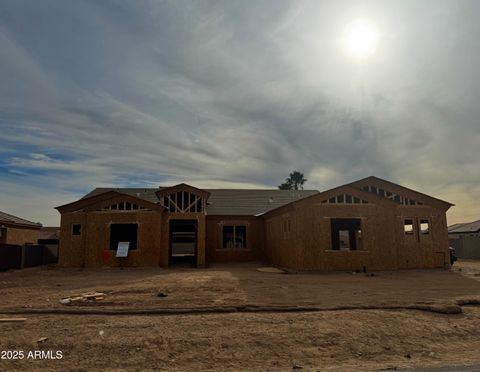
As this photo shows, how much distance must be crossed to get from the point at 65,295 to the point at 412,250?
1957cm

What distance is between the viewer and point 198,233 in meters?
25.9

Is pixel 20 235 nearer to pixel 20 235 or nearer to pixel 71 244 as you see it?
pixel 20 235

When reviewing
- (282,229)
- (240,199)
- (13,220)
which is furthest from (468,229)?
(13,220)

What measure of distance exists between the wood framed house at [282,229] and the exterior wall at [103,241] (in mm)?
64

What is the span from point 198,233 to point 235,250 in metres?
4.48

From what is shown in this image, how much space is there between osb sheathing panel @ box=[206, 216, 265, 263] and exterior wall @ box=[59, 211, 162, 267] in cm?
563

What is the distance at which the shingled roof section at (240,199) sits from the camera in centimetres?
3072

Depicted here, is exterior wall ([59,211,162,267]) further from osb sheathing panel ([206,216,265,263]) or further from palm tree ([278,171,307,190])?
palm tree ([278,171,307,190])

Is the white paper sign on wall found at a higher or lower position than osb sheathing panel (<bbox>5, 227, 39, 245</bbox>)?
lower

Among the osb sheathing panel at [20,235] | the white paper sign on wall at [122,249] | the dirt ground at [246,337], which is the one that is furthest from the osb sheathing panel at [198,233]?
the osb sheathing panel at [20,235]

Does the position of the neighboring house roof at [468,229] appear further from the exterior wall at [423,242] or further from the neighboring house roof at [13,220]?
the neighboring house roof at [13,220]

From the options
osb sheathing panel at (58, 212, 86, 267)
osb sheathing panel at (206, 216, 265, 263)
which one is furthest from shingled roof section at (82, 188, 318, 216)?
osb sheathing panel at (58, 212, 86, 267)

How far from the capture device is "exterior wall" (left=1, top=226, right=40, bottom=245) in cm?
3016

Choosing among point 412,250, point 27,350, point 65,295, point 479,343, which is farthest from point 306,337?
point 412,250
